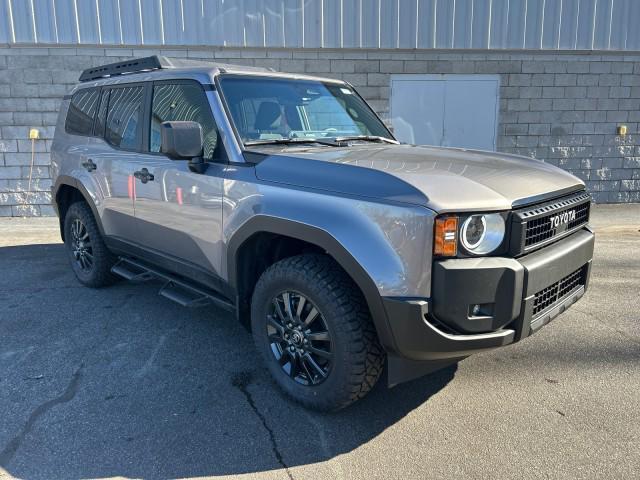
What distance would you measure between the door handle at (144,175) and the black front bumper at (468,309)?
7.61 feet

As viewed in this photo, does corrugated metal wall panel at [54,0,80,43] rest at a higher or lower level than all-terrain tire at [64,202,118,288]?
higher

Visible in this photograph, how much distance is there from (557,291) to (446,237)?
95cm

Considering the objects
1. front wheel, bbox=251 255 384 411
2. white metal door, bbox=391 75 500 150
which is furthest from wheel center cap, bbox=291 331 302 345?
white metal door, bbox=391 75 500 150

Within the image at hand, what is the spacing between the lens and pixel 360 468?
8.21ft

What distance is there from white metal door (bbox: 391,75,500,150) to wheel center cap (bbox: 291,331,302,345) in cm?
707

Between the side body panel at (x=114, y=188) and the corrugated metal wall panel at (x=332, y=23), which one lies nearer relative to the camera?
the side body panel at (x=114, y=188)

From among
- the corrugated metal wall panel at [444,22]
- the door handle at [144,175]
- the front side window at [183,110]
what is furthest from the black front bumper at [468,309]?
the corrugated metal wall panel at [444,22]

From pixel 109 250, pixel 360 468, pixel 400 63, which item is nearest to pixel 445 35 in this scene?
pixel 400 63

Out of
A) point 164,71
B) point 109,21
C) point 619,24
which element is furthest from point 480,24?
point 164,71

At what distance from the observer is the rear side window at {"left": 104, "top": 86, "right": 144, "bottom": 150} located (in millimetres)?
4230

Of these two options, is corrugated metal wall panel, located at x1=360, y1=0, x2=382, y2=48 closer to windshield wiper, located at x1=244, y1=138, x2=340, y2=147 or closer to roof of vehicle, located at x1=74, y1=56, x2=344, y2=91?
roof of vehicle, located at x1=74, y1=56, x2=344, y2=91

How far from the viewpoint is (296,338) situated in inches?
117

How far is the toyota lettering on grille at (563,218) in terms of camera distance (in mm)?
2806

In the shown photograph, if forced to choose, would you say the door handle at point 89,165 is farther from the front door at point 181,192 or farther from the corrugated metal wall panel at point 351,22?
the corrugated metal wall panel at point 351,22
